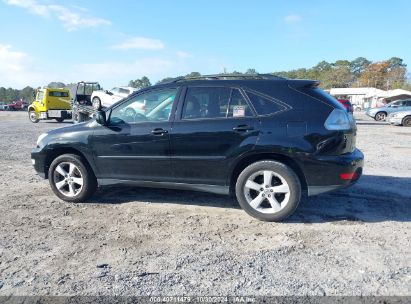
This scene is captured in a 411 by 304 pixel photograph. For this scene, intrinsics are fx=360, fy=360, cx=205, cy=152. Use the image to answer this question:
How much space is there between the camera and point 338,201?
537 centimetres

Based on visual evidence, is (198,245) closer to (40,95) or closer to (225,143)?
(225,143)

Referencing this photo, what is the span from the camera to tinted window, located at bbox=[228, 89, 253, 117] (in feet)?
15.0

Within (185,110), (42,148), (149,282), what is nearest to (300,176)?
(185,110)

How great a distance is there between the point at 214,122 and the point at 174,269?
1.99 meters

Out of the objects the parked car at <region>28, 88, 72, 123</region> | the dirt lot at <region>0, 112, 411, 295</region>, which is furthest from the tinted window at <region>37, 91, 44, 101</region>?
the dirt lot at <region>0, 112, 411, 295</region>

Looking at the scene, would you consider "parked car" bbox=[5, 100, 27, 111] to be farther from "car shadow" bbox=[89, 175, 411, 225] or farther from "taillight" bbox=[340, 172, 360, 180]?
"taillight" bbox=[340, 172, 360, 180]

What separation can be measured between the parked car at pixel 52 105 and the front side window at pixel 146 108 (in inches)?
710

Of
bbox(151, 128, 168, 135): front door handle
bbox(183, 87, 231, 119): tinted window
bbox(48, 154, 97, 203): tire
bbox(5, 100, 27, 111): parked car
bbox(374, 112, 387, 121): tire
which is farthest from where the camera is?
bbox(5, 100, 27, 111): parked car

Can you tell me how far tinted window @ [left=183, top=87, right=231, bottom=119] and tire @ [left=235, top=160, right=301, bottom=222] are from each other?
85cm

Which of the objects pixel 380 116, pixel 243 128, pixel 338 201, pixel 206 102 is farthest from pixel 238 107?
pixel 380 116

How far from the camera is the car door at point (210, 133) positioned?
4531 mm

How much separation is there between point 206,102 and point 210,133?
0.46 metres

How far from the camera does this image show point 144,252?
12.3 feet

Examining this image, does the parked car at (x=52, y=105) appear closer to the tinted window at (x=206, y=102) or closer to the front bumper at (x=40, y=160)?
the front bumper at (x=40, y=160)
